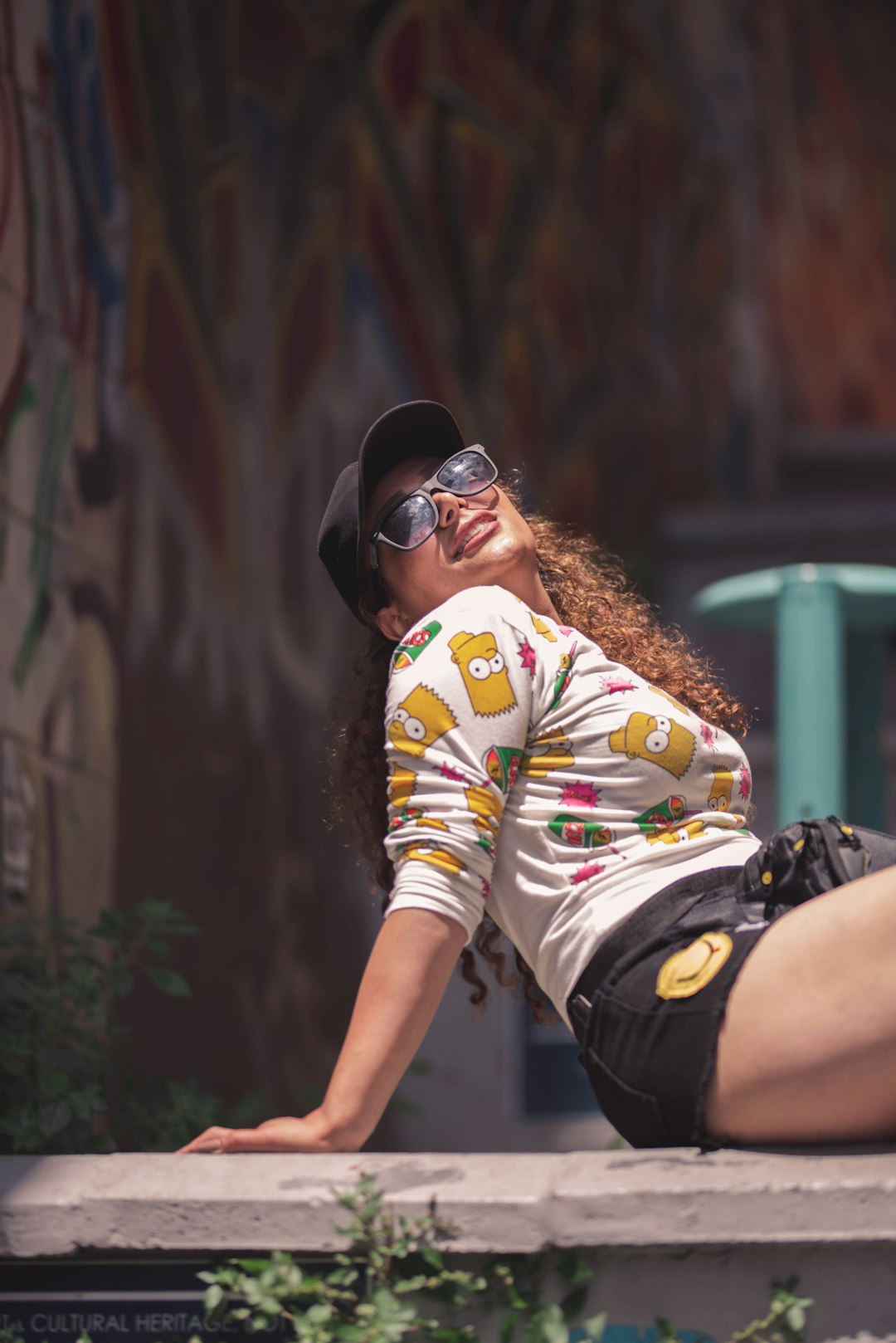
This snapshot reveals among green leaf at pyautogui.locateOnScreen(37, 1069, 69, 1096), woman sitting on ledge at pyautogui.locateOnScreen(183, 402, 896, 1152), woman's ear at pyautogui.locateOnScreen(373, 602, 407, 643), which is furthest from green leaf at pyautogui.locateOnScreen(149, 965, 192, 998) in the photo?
woman's ear at pyautogui.locateOnScreen(373, 602, 407, 643)

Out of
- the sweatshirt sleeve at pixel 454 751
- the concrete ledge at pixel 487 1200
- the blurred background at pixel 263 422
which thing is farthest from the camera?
the blurred background at pixel 263 422

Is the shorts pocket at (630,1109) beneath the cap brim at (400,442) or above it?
beneath

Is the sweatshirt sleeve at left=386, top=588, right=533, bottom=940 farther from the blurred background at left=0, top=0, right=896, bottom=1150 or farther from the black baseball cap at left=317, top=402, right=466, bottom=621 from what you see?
the blurred background at left=0, top=0, right=896, bottom=1150

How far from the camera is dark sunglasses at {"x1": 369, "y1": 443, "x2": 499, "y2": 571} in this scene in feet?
8.27

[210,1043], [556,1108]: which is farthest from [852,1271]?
[556,1108]

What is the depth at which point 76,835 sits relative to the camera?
4.02 meters

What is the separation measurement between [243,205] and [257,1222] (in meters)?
4.03

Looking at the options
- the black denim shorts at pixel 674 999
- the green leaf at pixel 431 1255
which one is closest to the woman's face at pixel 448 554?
the black denim shorts at pixel 674 999

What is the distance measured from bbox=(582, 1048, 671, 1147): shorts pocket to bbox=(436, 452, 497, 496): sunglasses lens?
891 millimetres

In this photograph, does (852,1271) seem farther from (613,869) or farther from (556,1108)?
(556,1108)

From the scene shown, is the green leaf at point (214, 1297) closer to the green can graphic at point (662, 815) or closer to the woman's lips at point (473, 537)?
the green can graphic at point (662, 815)

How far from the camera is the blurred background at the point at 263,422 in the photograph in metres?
3.97

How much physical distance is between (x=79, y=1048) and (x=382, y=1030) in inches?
57.6

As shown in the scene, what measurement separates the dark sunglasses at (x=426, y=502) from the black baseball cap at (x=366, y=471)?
44 mm
